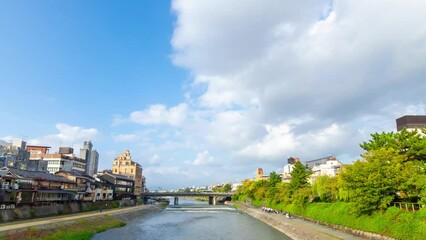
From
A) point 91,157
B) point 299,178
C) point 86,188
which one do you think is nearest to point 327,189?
point 299,178

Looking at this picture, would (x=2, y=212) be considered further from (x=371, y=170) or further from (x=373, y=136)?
(x=373, y=136)

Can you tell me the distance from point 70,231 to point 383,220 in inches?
1400

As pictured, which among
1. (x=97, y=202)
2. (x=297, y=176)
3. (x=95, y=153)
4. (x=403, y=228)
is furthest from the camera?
(x=95, y=153)

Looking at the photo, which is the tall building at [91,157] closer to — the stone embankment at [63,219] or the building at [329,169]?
the stone embankment at [63,219]

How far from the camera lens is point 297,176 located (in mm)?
62875

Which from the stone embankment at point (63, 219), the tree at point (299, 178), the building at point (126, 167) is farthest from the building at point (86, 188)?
the building at point (126, 167)

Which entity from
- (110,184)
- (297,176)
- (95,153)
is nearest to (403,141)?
(297,176)

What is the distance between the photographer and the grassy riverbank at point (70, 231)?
98.3 feet

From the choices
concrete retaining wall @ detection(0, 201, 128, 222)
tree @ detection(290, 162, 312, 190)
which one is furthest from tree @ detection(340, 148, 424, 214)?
concrete retaining wall @ detection(0, 201, 128, 222)

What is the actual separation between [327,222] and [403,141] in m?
15.3

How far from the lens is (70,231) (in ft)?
121

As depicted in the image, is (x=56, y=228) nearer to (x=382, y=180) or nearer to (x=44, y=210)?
(x=44, y=210)

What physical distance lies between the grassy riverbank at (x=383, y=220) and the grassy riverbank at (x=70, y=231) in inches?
1275

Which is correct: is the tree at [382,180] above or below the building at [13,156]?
below
